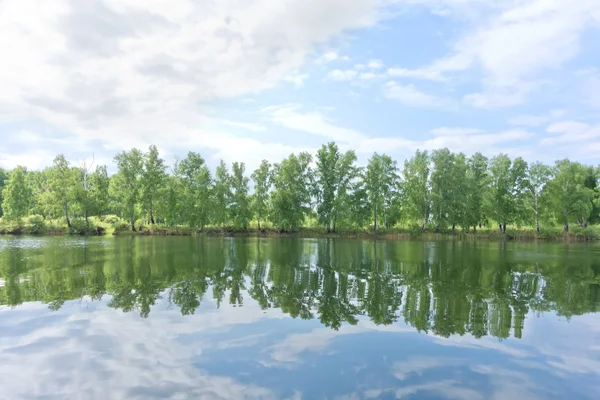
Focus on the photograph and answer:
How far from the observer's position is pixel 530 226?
74062 millimetres

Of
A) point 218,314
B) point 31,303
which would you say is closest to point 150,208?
point 31,303

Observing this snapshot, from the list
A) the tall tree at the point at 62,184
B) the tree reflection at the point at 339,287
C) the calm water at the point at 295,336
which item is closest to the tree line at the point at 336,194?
the tall tree at the point at 62,184

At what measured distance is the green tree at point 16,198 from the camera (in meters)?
72.1

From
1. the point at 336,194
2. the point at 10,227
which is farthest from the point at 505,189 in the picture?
the point at 10,227

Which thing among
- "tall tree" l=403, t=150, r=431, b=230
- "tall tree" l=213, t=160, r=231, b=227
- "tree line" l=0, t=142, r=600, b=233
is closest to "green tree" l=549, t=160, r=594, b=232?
"tree line" l=0, t=142, r=600, b=233

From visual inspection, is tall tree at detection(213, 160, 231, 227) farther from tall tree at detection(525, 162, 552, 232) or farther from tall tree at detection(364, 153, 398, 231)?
tall tree at detection(525, 162, 552, 232)

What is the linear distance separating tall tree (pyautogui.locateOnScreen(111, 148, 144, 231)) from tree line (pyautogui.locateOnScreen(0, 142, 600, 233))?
19 centimetres

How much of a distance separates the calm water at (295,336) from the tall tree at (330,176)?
1993 inches

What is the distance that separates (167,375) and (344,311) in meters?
7.62

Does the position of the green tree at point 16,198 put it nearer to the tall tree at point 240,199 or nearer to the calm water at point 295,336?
the tall tree at point 240,199

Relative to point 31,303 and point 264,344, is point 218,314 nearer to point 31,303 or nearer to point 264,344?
point 264,344

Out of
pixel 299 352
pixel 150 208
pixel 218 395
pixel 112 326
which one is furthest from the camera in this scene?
pixel 150 208

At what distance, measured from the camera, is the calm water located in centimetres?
834

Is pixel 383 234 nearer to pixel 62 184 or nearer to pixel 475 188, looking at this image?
pixel 475 188
